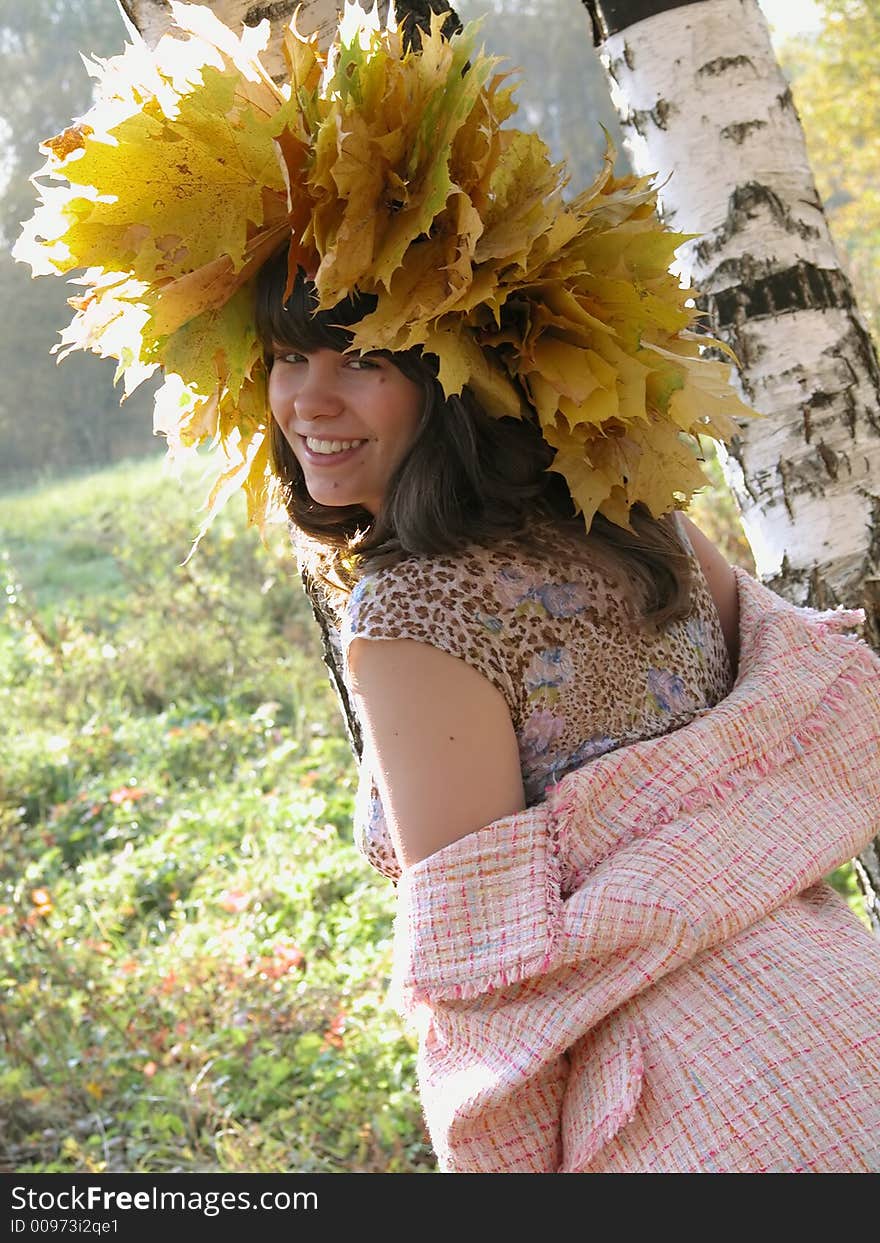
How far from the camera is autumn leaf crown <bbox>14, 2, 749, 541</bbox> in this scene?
171 centimetres

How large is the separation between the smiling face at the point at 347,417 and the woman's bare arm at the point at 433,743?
0.97ft

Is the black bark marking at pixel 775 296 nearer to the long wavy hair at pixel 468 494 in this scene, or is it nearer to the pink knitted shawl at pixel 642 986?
the long wavy hair at pixel 468 494

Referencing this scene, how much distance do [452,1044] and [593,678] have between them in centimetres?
51

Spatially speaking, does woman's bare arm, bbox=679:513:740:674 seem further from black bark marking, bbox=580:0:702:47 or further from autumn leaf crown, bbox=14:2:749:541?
black bark marking, bbox=580:0:702:47

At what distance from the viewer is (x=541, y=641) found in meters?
1.73

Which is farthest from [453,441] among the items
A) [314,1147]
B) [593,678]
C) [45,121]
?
[45,121]

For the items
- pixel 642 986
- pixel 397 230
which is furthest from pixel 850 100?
pixel 642 986

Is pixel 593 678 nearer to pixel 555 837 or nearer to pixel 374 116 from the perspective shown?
pixel 555 837

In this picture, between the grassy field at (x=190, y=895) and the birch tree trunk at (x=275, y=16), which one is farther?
the grassy field at (x=190, y=895)

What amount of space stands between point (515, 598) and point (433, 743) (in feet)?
0.77

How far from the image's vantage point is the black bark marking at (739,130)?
2.50 m

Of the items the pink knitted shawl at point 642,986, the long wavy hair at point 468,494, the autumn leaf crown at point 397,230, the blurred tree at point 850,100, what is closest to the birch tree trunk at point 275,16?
the autumn leaf crown at point 397,230

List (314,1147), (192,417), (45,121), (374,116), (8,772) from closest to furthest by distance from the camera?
(374,116) → (192,417) → (314,1147) → (8,772) → (45,121)

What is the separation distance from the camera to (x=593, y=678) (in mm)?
1762
